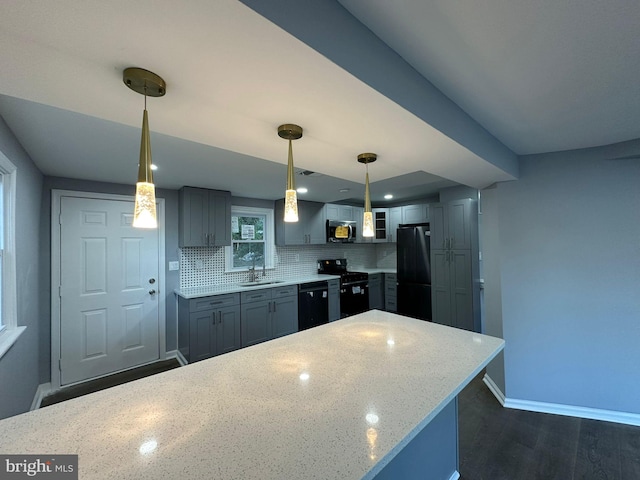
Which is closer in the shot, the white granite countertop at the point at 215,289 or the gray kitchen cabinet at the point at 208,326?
the gray kitchen cabinet at the point at 208,326

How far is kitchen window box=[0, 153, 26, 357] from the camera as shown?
186 cm

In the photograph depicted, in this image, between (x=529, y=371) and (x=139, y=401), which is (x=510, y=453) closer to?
(x=529, y=371)

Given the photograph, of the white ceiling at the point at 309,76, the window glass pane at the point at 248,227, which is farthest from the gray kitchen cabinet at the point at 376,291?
the white ceiling at the point at 309,76

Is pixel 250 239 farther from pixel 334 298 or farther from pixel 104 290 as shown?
pixel 104 290

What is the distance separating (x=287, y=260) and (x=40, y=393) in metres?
3.23

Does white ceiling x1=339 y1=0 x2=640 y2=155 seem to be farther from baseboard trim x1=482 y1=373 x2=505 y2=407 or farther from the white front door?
the white front door

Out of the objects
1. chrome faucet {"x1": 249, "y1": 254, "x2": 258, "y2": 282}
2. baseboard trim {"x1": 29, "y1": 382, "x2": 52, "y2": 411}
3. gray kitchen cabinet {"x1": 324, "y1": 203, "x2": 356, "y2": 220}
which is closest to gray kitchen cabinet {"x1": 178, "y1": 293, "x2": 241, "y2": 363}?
chrome faucet {"x1": 249, "y1": 254, "x2": 258, "y2": 282}

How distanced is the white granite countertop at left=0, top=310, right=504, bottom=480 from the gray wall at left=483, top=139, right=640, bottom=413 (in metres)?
1.37

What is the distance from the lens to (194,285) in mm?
3727

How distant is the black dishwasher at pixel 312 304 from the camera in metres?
4.14

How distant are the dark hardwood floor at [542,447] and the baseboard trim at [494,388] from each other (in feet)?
0.40

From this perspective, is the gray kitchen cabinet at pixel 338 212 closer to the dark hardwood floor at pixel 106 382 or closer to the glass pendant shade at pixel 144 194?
the dark hardwood floor at pixel 106 382

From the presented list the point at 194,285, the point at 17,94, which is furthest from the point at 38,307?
the point at 17,94

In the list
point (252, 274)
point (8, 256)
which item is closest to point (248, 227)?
point (252, 274)
